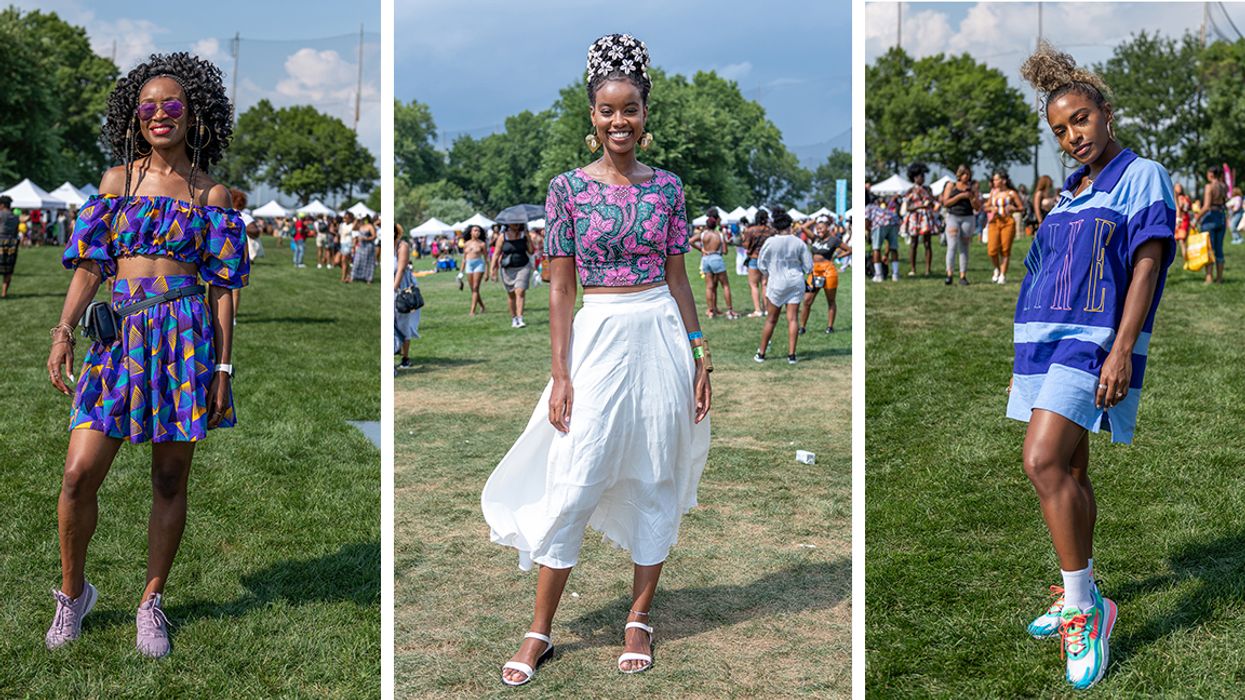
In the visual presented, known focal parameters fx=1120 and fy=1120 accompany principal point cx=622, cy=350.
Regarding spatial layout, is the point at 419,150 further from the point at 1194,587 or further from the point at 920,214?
the point at 1194,587

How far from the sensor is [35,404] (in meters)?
8.95

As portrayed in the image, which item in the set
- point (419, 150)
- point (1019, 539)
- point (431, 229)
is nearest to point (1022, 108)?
point (431, 229)

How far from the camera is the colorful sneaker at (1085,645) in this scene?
151 inches

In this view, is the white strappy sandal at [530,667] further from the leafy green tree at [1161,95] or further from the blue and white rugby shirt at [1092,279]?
the leafy green tree at [1161,95]

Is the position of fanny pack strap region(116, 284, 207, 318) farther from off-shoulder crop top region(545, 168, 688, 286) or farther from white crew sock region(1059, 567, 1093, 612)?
white crew sock region(1059, 567, 1093, 612)

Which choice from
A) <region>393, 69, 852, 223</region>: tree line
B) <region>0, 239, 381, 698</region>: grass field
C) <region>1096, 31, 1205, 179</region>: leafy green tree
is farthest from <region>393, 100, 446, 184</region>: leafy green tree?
<region>0, 239, 381, 698</region>: grass field

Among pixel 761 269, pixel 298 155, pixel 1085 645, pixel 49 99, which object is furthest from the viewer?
pixel 298 155

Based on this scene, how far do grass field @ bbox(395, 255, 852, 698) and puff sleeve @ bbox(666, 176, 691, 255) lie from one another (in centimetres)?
151

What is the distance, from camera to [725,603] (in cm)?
468

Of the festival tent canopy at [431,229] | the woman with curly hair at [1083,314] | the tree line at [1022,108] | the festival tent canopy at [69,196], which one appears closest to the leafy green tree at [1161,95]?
the tree line at [1022,108]

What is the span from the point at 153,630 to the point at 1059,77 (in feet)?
12.7

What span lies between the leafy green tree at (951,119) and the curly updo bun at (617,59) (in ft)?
186

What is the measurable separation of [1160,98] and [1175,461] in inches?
1980

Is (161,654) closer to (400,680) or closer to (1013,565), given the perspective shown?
(400,680)
